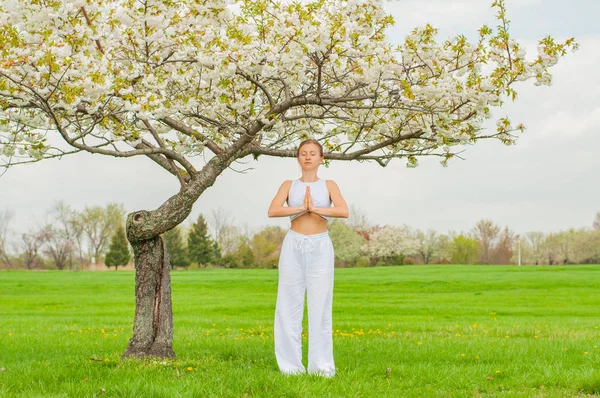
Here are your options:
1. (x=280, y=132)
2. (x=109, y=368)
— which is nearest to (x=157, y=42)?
(x=280, y=132)

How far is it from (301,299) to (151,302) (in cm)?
235

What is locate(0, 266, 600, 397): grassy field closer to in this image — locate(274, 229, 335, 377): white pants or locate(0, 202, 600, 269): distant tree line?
locate(274, 229, 335, 377): white pants

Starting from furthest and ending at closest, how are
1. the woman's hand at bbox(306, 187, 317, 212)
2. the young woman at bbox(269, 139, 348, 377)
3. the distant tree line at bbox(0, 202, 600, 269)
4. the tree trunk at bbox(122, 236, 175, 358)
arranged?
the distant tree line at bbox(0, 202, 600, 269) < the tree trunk at bbox(122, 236, 175, 358) < the young woman at bbox(269, 139, 348, 377) < the woman's hand at bbox(306, 187, 317, 212)

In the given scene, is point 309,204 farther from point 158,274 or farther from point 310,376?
point 158,274

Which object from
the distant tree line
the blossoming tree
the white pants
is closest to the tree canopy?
the blossoming tree

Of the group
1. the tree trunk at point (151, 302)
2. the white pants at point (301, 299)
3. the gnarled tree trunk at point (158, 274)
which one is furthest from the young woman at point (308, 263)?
the tree trunk at point (151, 302)

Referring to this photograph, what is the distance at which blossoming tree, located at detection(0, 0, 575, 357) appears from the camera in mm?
7359

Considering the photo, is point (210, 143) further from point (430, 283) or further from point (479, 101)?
point (430, 283)

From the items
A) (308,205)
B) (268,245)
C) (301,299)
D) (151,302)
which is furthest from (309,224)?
(268,245)

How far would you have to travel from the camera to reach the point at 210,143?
30.0 ft

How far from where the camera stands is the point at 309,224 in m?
7.14

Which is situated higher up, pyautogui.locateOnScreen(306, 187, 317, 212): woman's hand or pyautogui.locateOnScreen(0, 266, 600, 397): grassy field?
pyautogui.locateOnScreen(306, 187, 317, 212): woman's hand

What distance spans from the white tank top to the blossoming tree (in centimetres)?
123

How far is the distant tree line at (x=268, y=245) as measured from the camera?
2859 inches
